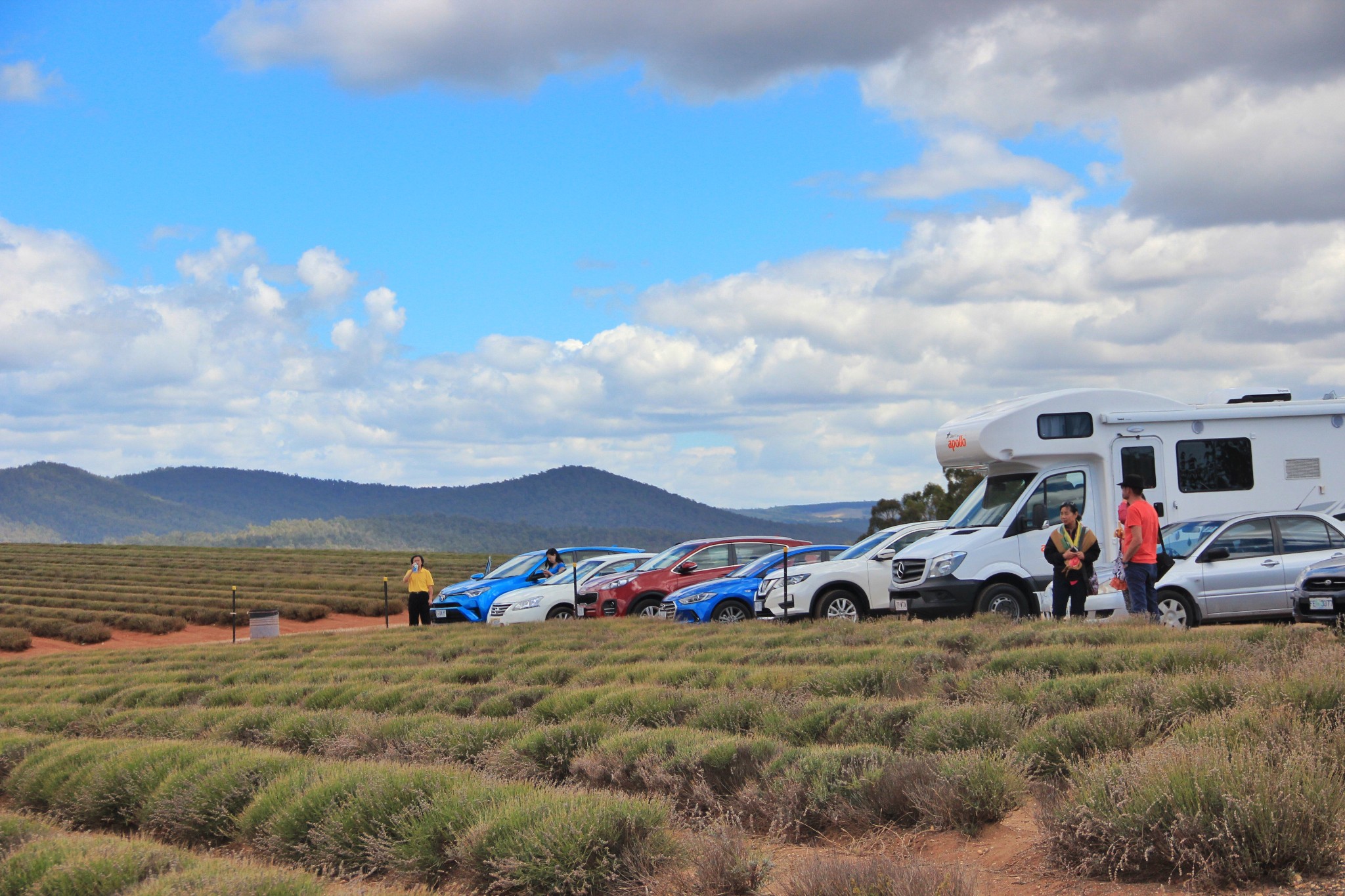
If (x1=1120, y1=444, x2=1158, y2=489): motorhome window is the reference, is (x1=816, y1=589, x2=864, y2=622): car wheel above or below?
below

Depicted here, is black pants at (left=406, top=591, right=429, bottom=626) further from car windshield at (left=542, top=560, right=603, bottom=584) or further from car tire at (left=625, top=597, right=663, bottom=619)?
car tire at (left=625, top=597, right=663, bottom=619)

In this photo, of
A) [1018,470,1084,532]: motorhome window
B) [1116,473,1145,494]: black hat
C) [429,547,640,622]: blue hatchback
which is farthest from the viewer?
[429,547,640,622]: blue hatchback

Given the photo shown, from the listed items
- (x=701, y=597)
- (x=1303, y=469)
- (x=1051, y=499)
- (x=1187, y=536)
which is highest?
(x=1303, y=469)

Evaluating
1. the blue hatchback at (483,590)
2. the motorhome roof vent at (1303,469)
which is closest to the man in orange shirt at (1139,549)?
the motorhome roof vent at (1303,469)

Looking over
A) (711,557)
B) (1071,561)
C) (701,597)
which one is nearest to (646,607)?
(711,557)

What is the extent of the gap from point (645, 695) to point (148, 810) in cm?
387

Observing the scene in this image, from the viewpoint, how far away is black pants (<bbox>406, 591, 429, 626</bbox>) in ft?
79.9

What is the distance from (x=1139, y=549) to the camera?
1243 centimetres

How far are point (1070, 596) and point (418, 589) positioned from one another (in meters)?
14.4

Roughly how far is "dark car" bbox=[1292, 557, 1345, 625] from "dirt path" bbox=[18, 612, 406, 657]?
27.6 metres

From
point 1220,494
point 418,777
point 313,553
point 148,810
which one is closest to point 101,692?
point 148,810

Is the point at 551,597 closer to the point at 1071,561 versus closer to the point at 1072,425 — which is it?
the point at 1072,425

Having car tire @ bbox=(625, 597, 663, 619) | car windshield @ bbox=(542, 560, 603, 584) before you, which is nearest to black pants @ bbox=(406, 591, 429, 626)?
car windshield @ bbox=(542, 560, 603, 584)

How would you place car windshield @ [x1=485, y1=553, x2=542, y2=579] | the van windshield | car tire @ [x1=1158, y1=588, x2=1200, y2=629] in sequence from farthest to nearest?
car windshield @ [x1=485, y1=553, x2=542, y2=579] → the van windshield → car tire @ [x1=1158, y1=588, x2=1200, y2=629]
